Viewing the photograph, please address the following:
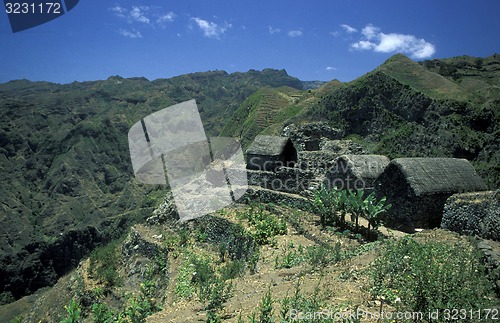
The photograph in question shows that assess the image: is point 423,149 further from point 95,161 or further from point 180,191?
point 95,161

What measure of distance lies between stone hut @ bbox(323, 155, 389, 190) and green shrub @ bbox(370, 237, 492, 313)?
24.3ft

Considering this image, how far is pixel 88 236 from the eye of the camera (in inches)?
2285

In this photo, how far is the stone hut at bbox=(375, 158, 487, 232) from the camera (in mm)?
11195

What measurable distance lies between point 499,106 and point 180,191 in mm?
31640

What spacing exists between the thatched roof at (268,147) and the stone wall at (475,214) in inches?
368

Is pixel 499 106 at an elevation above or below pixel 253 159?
above

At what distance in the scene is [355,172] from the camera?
48.7 ft

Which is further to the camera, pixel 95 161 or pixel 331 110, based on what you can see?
pixel 95 161

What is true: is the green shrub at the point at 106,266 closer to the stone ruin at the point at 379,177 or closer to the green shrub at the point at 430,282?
the stone ruin at the point at 379,177

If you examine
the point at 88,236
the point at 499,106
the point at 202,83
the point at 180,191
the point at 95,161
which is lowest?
the point at 88,236

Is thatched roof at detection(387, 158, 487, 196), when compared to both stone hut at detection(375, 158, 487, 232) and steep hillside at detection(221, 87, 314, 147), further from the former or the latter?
steep hillside at detection(221, 87, 314, 147)

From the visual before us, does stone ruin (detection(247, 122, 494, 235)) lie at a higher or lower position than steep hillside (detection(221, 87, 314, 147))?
lower

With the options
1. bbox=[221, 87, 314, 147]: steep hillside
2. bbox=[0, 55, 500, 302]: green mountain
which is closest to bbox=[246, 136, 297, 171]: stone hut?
bbox=[0, 55, 500, 302]: green mountain

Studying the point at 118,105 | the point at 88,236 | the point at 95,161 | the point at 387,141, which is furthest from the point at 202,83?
the point at 387,141
